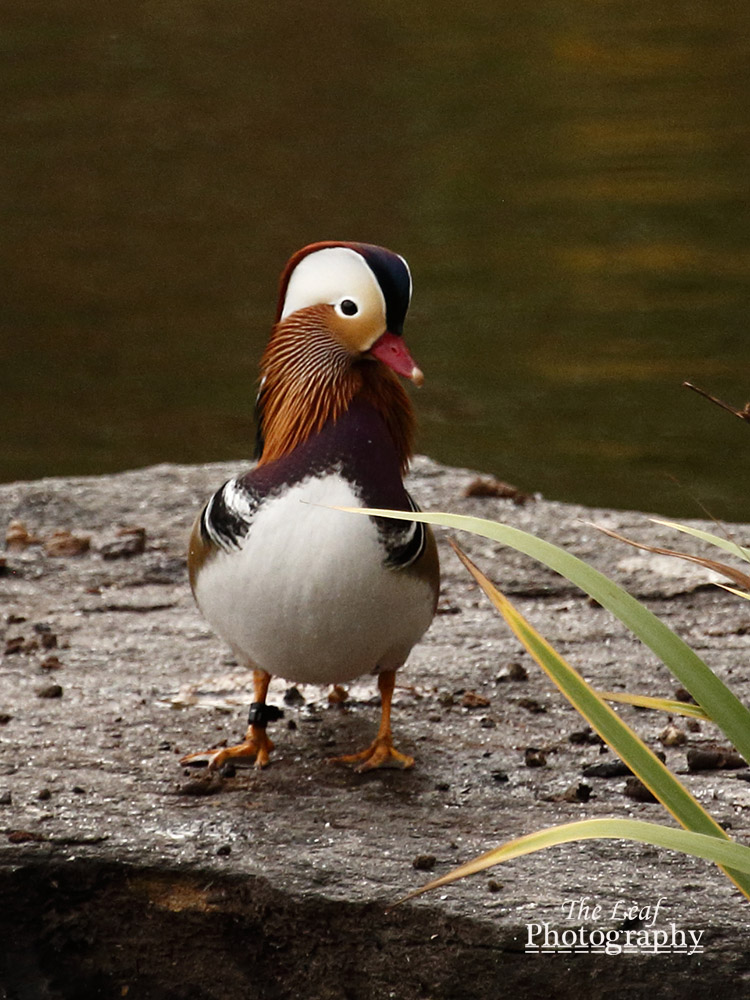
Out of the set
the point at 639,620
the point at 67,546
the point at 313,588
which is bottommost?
the point at 67,546

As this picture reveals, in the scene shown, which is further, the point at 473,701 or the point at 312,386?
the point at 473,701

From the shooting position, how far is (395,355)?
7.18 ft

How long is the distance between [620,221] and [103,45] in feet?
8.17

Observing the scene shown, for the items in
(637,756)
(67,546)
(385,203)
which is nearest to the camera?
(637,756)

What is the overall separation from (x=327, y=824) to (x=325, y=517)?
43cm

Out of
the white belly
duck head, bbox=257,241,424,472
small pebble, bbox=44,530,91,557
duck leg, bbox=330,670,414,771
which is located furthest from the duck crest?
small pebble, bbox=44,530,91,557

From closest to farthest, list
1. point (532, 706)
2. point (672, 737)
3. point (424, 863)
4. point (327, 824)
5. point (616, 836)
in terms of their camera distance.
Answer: point (616, 836) < point (424, 863) < point (327, 824) < point (672, 737) < point (532, 706)

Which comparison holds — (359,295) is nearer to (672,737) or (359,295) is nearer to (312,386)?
(312,386)

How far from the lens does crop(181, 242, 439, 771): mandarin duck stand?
211 cm

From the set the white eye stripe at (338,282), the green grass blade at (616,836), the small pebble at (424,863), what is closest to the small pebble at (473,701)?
the small pebble at (424,863)

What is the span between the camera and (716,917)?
1.89m

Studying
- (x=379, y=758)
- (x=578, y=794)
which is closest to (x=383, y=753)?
(x=379, y=758)

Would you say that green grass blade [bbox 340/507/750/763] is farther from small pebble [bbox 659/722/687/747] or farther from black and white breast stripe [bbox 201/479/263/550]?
small pebble [bbox 659/722/687/747]

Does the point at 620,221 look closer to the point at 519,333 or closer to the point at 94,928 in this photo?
the point at 519,333
